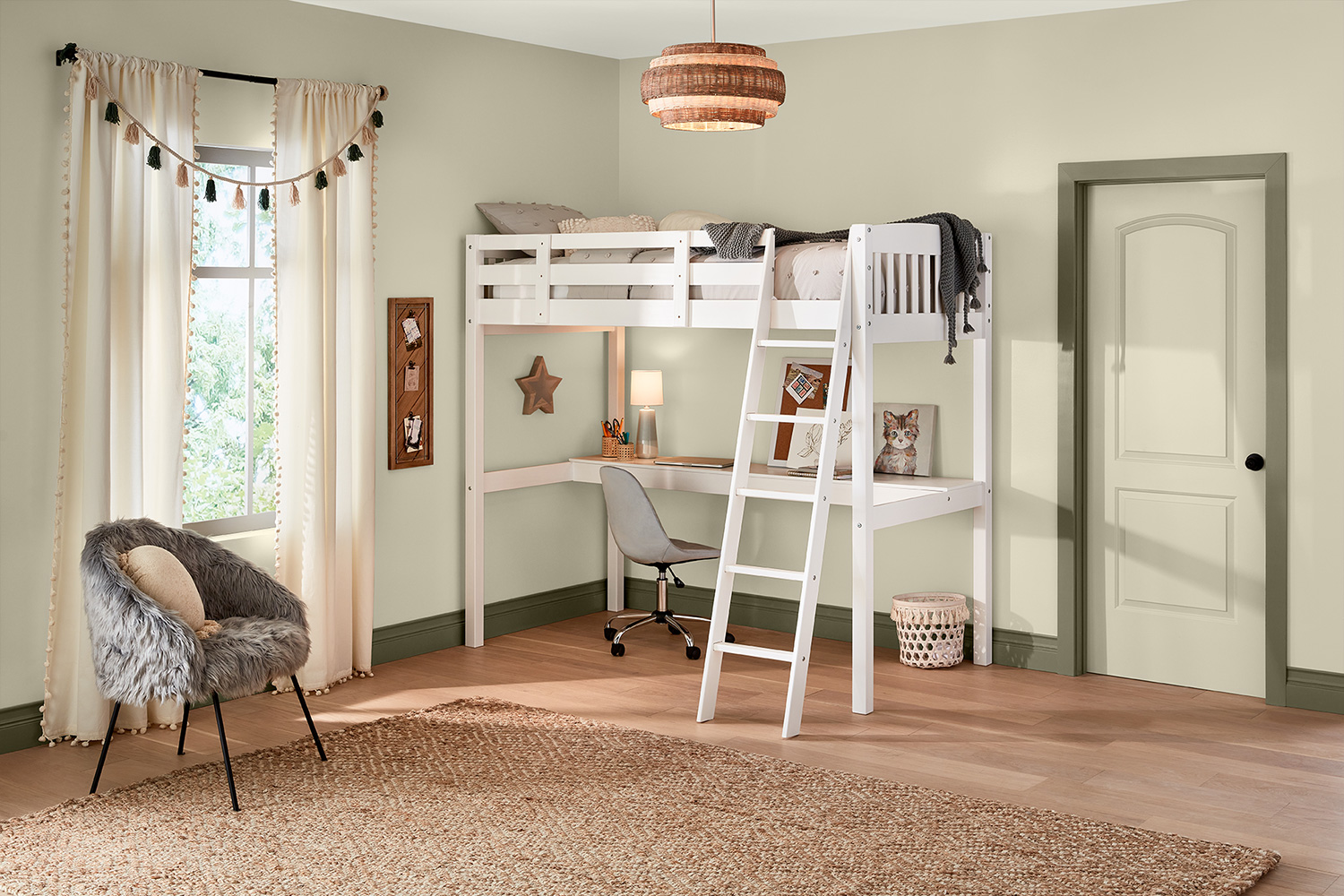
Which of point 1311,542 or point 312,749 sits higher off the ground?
point 1311,542

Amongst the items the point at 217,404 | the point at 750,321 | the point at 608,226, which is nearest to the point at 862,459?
the point at 750,321

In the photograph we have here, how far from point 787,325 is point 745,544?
1.77 m

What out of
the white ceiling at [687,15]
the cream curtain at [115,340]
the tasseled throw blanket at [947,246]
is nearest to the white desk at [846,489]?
the tasseled throw blanket at [947,246]

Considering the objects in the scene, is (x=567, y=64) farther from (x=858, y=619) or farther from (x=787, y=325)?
(x=858, y=619)

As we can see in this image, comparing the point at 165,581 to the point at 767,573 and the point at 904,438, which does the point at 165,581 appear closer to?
the point at 767,573

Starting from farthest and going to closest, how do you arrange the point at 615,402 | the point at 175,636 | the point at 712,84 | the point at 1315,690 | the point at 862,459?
1. the point at 615,402
2. the point at 1315,690
3. the point at 862,459
4. the point at 712,84
5. the point at 175,636

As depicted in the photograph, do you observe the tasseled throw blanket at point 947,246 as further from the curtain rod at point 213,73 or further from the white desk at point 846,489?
the curtain rod at point 213,73

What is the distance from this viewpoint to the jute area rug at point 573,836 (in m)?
3.31

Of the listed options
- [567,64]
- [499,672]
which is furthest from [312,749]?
[567,64]

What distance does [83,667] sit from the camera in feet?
14.5

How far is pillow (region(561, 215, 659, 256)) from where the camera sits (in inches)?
221

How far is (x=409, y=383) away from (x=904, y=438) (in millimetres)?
2125

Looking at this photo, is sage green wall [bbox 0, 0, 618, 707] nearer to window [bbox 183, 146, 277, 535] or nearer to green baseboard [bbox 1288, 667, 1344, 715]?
window [bbox 183, 146, 277, 535]

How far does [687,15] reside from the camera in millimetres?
5414
